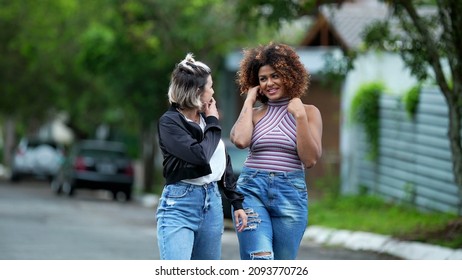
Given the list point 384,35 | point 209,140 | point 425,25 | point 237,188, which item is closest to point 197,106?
point 209,140

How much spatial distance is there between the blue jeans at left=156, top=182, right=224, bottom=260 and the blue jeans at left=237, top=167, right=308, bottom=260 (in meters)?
0.28

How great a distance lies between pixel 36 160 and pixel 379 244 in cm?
2833

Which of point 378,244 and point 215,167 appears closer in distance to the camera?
point 215,167

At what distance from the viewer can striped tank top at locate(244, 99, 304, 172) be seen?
23.7 feet

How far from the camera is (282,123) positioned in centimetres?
727

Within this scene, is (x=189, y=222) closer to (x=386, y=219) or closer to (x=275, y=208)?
(x=275, y=208)

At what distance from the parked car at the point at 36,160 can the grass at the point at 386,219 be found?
64.1 ft

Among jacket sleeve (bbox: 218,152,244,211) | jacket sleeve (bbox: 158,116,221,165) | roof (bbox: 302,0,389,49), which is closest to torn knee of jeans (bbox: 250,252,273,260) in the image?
jacket sleeve (bbox: 218,152,244,211)

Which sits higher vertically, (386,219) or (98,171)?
(386,219)

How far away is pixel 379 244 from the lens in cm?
1513

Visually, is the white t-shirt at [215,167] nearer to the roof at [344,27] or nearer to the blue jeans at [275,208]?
the blue jeans at [275,208]

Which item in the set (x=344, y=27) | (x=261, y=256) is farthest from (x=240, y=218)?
(x=344, y=27)

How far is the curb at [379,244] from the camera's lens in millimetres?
13281

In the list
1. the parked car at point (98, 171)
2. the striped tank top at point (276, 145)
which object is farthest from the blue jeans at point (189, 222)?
the parked car at point (98, 171)
